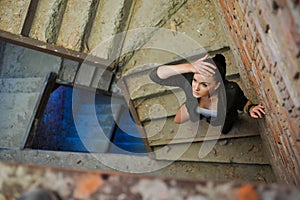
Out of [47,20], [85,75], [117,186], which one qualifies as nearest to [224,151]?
[85,75]

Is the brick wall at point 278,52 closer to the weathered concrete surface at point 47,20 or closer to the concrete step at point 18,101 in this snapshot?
the weathered concrete surface at point 47,20

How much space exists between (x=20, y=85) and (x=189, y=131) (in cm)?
203

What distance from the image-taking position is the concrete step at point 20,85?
12.3 ft

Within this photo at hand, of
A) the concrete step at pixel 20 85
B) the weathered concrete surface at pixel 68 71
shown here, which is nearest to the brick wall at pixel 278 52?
the weathered concrete surface at pixel 68 71

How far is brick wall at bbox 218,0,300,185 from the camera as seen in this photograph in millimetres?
901

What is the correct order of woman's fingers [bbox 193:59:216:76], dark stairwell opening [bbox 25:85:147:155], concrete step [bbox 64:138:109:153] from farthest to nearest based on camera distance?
dark stairwell opening [bbox 25:85:147:155]
concrete step [bbox 64:138:109:153]
woman's fingers [bbox 193:59:216:76]

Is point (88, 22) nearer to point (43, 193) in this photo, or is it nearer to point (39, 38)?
point (39, 38)

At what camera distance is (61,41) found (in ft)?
8.83

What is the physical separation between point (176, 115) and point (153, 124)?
0.26 meters

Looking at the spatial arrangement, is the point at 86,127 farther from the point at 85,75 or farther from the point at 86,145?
the point at 85,75

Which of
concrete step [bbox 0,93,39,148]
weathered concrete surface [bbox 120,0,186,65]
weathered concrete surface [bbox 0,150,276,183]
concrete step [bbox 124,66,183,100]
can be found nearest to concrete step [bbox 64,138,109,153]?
weathered concrete surface [bbox 0,150,276,183]

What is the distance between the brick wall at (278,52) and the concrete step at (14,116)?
2545 millimetres

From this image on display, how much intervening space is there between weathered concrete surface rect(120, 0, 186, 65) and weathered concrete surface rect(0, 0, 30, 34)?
0.73 metres

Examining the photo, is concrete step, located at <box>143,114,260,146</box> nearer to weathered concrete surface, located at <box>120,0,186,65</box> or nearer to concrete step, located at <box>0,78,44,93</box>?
weathered concrete surface, located at <box>120,0,186,65</box>
